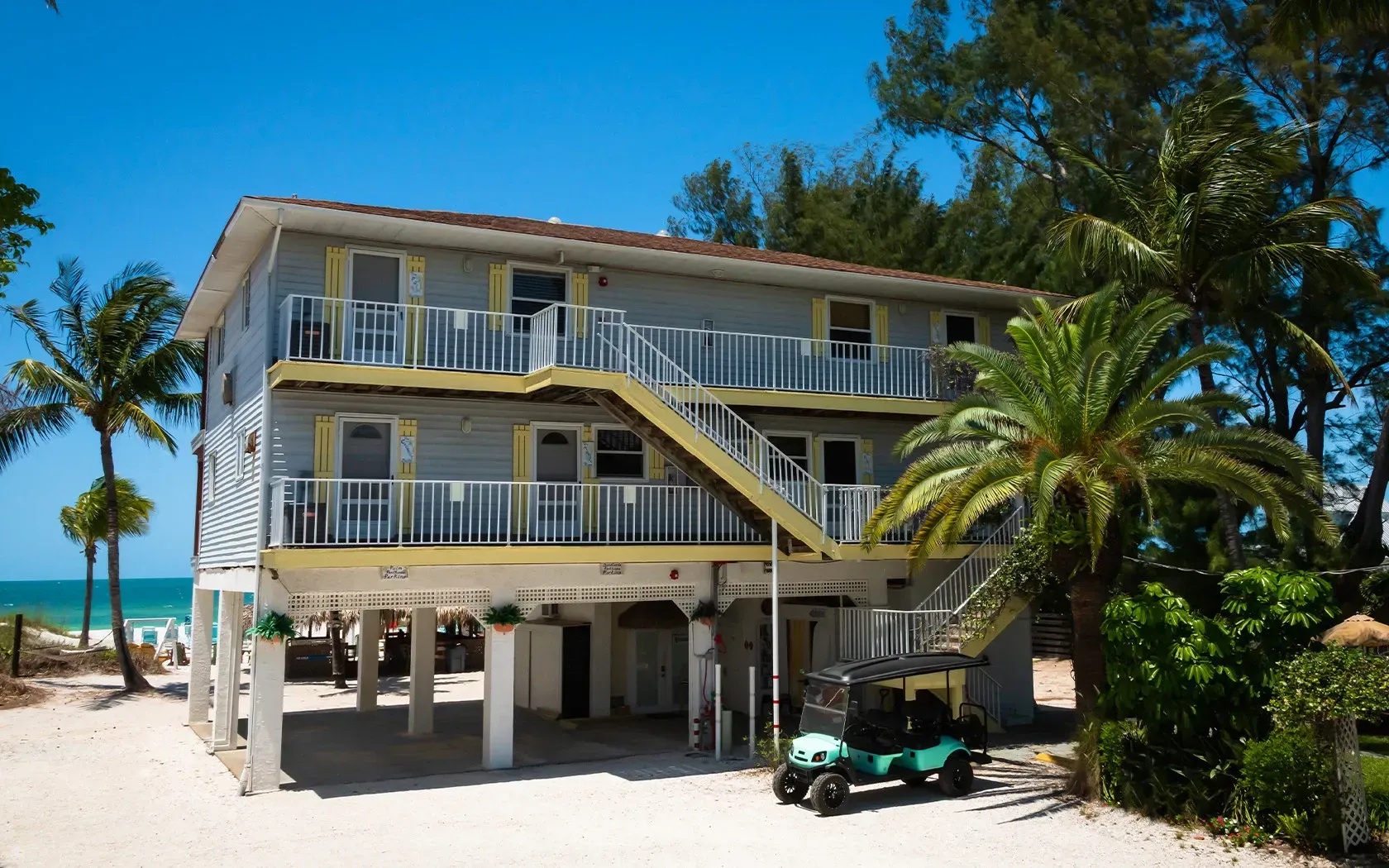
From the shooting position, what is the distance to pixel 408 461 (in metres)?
18.7

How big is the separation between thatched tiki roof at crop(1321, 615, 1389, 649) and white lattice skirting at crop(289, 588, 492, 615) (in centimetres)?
1180

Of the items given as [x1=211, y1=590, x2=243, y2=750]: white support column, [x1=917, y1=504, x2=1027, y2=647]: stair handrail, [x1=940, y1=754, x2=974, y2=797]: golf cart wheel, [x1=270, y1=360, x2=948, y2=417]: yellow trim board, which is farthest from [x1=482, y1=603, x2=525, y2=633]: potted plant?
[x1=917, y1=504, x2=1027, y2=647]: stair handrail

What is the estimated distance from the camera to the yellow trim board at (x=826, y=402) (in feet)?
67.1

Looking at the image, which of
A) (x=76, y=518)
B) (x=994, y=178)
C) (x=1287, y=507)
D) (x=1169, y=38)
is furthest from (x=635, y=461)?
(x=76, y=518)

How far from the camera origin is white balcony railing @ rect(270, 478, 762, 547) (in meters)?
17.2

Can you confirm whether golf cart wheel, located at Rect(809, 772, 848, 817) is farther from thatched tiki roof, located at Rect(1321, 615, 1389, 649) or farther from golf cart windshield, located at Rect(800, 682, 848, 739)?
thatched tiki roof, located at Rect(1321, 615, 1389, 649)

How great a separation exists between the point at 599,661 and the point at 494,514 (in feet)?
23.4

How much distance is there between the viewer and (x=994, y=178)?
126ft

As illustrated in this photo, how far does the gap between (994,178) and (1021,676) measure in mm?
20734

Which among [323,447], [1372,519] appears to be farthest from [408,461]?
[1372,519]

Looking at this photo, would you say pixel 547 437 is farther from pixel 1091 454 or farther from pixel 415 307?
pixel 1091 454

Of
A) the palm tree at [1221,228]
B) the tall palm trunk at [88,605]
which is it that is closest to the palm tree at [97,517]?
the tall palm trunk at [88,605]

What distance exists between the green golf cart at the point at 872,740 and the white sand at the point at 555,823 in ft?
1.09

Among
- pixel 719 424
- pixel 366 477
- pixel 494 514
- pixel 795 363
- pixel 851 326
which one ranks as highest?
pixel 851 326
